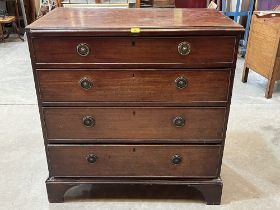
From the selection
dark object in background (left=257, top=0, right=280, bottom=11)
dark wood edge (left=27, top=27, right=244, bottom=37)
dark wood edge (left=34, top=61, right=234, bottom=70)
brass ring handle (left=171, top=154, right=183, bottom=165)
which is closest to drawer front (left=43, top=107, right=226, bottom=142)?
brass ring handle (left=171, top=154, right=183, bottom=165)

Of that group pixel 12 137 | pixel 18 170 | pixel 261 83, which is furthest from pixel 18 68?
pixel 261 83

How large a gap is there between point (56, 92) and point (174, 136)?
0.60 m

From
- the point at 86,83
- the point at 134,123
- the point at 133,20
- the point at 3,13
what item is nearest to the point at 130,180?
the point at 134,123

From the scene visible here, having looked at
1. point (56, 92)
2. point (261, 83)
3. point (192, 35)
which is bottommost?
point (261, 83)

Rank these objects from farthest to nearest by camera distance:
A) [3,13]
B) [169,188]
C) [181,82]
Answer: [3,13], [169,188], [181,82]

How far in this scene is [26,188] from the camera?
184 centimetres

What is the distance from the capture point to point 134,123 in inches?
60.1

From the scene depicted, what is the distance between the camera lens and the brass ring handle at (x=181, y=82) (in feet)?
4.65

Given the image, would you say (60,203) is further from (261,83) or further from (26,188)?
(261,83)

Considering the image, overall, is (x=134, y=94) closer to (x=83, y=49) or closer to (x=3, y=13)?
(x=83, y=49)

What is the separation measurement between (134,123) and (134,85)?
0.20 meters

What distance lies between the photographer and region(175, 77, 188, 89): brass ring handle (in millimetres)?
1417

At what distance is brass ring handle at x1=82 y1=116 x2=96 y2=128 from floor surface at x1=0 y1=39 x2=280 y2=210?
1.58ft

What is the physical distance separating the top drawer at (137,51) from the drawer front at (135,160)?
0.44m
